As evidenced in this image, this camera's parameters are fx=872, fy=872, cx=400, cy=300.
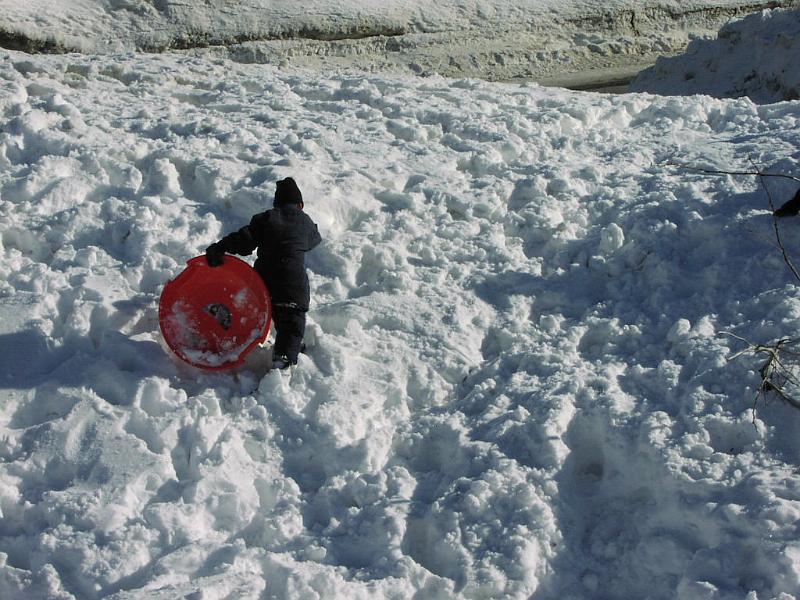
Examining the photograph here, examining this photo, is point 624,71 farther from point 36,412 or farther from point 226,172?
point 36,412

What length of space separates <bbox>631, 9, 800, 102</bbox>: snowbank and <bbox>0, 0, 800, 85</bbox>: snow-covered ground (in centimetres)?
137

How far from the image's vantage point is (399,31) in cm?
1279

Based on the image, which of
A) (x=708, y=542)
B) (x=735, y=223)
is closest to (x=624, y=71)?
(x=735, y=223)

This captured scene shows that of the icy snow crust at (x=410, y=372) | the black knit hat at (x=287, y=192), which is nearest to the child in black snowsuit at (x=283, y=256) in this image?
the black knit hat at (x=287, y=192)

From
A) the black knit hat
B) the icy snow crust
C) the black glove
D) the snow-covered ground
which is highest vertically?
the snow-covered ground

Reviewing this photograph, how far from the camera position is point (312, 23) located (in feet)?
40.8

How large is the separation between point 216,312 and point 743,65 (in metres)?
8.45

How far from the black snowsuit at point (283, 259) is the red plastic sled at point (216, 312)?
7 cm

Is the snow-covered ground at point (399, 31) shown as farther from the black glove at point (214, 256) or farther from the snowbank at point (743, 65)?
the black glove at point (214, 256)

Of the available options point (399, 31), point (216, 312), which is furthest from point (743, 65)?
point (216, 312)

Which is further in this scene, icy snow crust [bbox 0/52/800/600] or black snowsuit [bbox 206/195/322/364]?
black snowsuit [bbox 206/195/322/364]

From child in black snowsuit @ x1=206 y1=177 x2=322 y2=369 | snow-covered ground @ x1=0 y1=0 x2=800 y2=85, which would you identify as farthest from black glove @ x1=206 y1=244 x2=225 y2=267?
snow-covered ground @ x1=0 y1=0 x2=800 y2=85

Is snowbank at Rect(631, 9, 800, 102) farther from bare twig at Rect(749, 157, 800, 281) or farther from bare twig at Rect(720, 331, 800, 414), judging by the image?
bare twig at Rect(720, 331, 800, 414)

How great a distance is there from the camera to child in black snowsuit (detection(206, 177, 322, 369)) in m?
4.63
